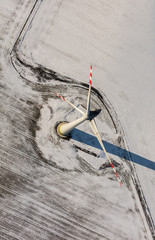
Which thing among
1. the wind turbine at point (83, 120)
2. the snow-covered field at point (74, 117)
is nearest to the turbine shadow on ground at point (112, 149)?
the snow-covered field at point (74, 117)

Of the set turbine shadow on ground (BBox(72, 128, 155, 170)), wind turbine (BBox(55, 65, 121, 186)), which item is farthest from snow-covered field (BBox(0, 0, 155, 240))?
wind turbine (BBox(55, 65, 121, 186))

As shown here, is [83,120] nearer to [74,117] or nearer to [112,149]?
[74,117]

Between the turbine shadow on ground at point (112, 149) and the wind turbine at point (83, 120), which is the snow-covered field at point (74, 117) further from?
the wind turbine at point (83, 120)

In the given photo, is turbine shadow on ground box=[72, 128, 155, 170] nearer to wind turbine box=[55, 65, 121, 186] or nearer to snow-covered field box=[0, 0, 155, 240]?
snow-covered field box=[0, 0, 155, 240]

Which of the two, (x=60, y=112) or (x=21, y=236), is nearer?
(x=21, y=236)

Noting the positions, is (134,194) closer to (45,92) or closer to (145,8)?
(45,92)

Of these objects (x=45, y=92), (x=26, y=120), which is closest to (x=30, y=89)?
(x=45, y=92)
